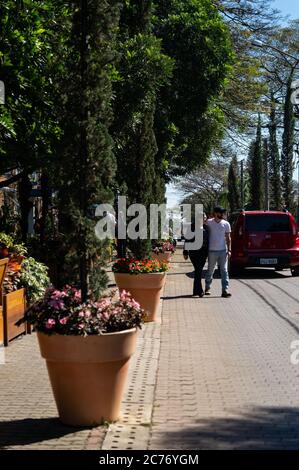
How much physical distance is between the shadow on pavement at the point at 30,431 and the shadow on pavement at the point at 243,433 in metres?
0.80

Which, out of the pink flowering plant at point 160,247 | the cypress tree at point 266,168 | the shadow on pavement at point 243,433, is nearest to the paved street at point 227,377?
the shadow on pavement at point 243,433

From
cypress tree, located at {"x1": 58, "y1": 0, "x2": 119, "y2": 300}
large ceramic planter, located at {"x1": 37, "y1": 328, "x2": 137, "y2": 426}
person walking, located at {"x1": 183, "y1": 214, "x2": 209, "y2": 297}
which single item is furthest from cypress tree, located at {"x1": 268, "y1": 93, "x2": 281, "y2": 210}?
large ceramic planter, located at {"x1": 37, "y1": 328, "x2": 137, "y2": 426}

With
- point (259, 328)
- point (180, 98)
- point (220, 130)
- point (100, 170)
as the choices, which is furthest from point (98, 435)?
point (220, 130)

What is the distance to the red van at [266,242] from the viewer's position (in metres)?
21.0

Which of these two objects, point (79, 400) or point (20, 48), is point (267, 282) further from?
point (79, 400)

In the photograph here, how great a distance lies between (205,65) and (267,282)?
717cm

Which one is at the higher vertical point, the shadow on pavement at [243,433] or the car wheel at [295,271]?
the car wheel at [295,271]

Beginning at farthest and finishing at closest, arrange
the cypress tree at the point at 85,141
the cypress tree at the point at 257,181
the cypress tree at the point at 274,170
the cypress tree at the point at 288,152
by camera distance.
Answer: the cypress tree at the point at 257,181, the cypress tree at the point at 274,170, the cypress tree at the point at 288,152, the cypress tree at the point at 85,141

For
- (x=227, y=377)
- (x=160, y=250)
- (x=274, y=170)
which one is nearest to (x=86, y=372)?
(x=227, y=377)

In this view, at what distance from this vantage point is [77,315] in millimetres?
5887

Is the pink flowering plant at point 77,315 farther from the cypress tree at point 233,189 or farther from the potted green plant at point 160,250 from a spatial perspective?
the cypress tree at point 233,189

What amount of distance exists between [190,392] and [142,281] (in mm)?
4868

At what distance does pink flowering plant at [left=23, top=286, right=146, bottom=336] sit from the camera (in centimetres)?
583

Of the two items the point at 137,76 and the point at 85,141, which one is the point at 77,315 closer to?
the point at 85,141
